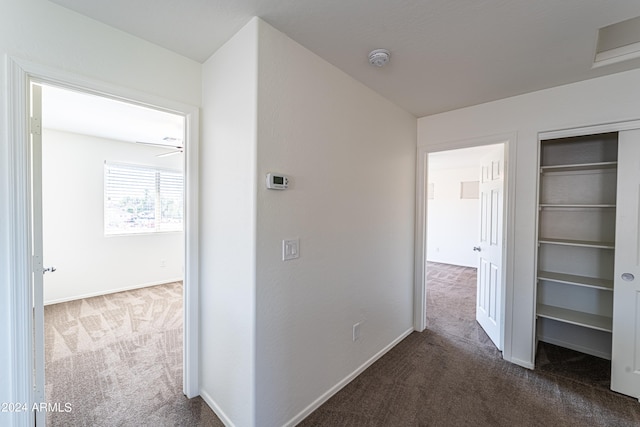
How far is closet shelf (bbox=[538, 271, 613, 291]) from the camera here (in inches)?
91.4

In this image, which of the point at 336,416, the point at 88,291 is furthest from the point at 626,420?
the point at 88,291

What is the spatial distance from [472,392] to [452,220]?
5447 mm

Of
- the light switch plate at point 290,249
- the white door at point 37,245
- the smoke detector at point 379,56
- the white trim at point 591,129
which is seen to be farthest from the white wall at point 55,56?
the white trim at point 591,129

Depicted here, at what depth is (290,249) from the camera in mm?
1714

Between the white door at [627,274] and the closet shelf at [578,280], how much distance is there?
0.80 ft

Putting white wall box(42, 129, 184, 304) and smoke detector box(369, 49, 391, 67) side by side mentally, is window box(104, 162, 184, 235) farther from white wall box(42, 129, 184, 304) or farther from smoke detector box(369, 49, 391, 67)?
smoke detector box(369, 49, 391, 67)

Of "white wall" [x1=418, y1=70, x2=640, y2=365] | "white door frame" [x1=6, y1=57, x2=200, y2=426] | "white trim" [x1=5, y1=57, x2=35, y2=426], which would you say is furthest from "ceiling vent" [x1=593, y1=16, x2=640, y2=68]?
"white trim" [x1=5, y1=57, x2=35, y2=426]

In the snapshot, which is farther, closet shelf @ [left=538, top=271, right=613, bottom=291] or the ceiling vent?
closet shelf @ [left=538, top=271, right=613, bottom=291]

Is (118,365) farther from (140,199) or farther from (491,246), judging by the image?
(491,246)

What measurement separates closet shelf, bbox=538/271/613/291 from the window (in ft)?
18.7

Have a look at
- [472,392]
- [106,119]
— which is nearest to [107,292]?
[106,119]

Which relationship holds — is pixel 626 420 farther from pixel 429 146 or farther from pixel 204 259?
pixel 204 259

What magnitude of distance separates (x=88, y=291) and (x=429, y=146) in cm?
544

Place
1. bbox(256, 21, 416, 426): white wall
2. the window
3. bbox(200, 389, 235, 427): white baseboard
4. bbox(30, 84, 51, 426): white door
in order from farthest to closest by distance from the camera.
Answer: the window
bbox(200, 389, 235, 427): white baseboard
bbox(256, 21, 416, 426): white wall
bbox(30, 84, 51, 426): white door
